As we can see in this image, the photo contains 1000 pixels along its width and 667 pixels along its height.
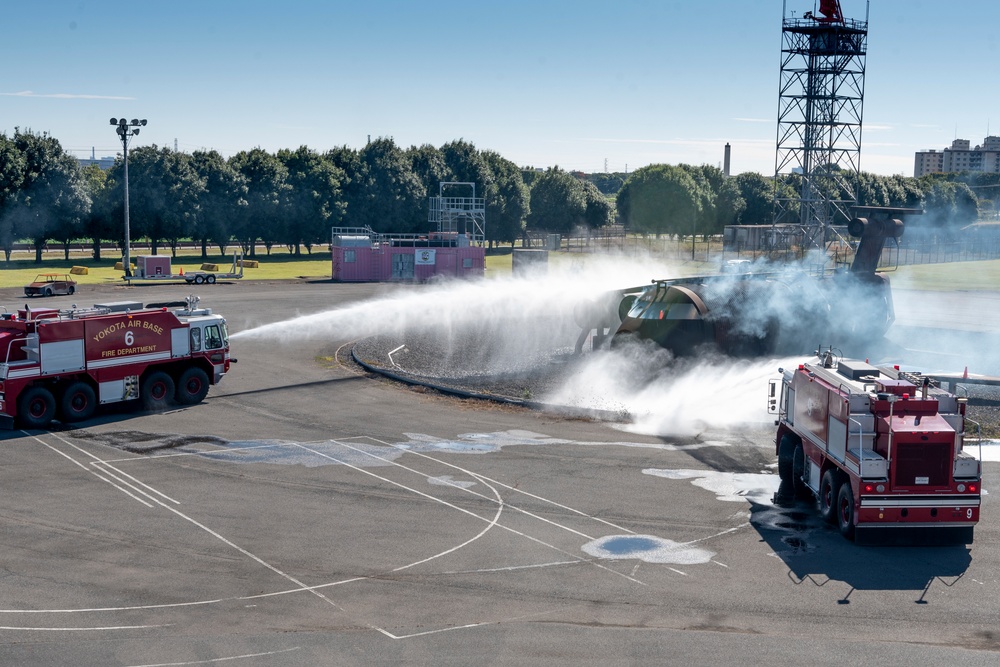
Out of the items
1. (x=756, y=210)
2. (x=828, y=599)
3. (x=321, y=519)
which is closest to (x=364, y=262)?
(x=321, y=519)

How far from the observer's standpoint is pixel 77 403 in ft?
101

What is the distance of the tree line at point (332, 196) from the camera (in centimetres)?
9656

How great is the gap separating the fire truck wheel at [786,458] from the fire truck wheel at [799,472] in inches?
3.8

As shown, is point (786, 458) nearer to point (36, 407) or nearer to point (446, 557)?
point (446, 557)

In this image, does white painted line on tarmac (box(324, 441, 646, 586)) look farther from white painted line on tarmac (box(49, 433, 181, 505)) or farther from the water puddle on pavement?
white painted line on tarmac (box(49, 433, 181, 505))

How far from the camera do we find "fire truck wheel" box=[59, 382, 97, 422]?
3050cm

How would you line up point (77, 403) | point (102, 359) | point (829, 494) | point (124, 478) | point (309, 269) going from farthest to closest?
point (309, 269) < point (102, 359) < point (77, 403) < point (124, 478) < point (829, 494)

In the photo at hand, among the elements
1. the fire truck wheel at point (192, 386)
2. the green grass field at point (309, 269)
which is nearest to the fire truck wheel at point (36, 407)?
the fire truck wheel at point (192, 386)

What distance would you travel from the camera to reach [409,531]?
20.6m

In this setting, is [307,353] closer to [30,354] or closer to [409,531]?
[30,354]

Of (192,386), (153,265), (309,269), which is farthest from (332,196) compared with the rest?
(192,386)

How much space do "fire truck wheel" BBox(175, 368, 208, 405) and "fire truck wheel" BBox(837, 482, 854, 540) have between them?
22524 mm

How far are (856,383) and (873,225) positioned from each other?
28.9m

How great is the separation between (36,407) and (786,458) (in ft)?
73.6
